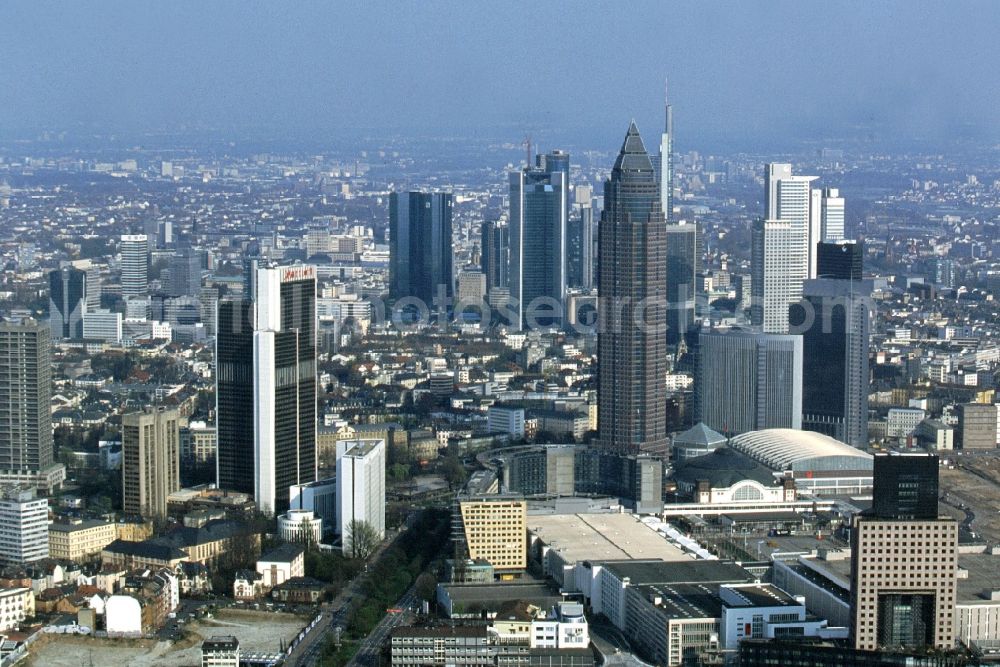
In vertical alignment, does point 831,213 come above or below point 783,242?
above

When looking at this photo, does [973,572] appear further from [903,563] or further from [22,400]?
[22,400]

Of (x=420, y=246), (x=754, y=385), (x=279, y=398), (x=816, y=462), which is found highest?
(x=420, y=246)

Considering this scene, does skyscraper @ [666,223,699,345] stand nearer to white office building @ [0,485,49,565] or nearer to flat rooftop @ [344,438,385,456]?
flat rooftop @ [344,438,385,456]

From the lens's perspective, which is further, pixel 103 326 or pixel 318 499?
pixel 103 326

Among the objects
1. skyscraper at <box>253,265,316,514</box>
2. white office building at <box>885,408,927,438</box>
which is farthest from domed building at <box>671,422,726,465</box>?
skyscraper at <box>253,265,316,514</box>

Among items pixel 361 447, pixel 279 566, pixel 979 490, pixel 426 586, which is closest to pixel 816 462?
pixel 979 490

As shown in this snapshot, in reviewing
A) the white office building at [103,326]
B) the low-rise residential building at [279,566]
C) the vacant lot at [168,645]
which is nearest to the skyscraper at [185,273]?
the white office building at [103,326]
